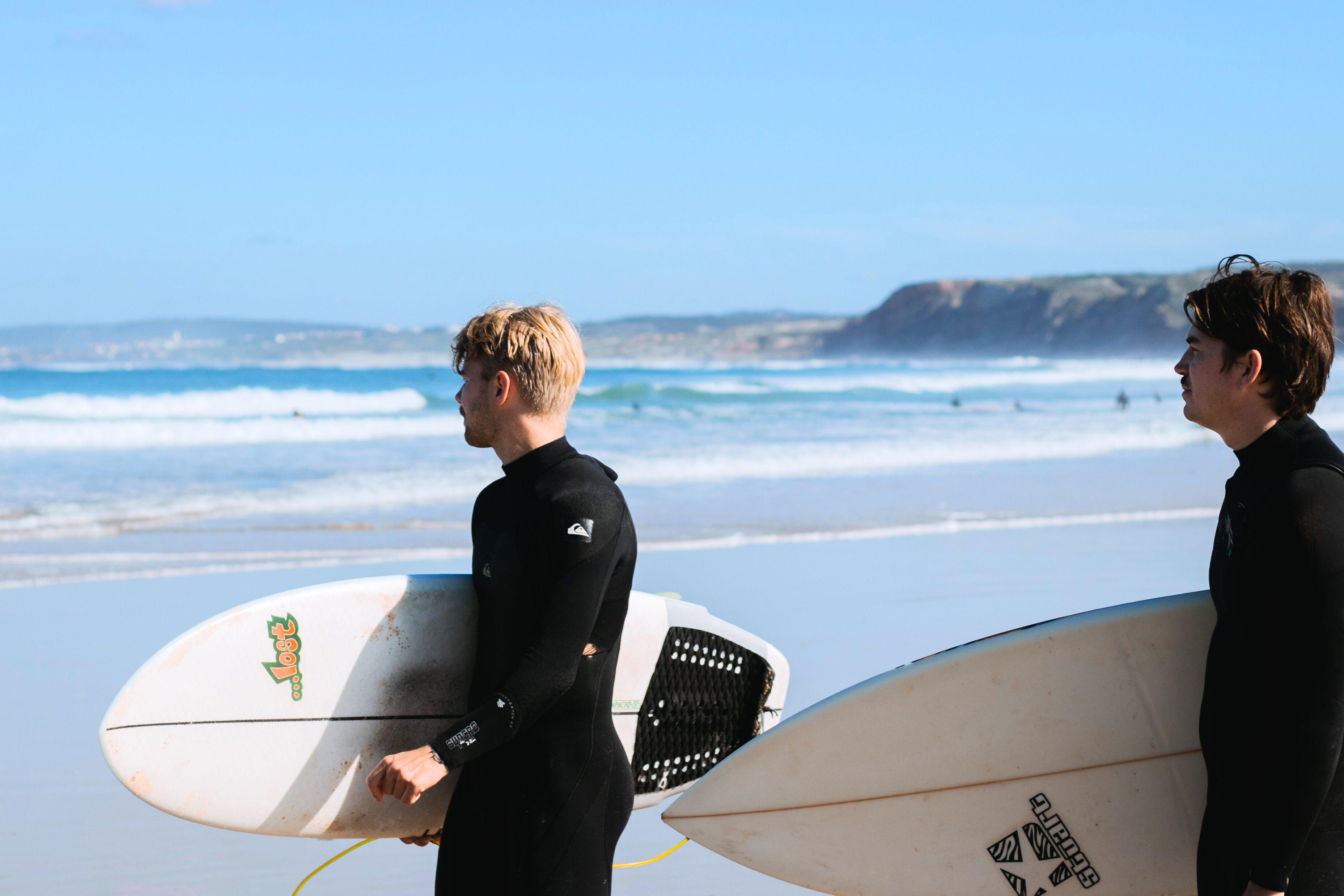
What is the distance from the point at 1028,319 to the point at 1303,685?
94.8 metres

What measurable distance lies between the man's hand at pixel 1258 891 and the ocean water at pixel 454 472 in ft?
18.8

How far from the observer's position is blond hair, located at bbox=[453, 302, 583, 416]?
1859 mm

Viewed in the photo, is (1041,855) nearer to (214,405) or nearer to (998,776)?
(998,776)

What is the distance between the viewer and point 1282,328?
159 centimetres

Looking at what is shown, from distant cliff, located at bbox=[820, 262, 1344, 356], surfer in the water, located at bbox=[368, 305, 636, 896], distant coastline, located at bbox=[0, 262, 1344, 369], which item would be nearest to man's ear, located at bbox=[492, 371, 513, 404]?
surfer in the water, located at bbox=[368, 305, 636, 896]

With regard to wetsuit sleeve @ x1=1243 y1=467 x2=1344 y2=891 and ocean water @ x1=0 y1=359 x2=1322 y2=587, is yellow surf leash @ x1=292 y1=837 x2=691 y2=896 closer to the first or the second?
wetsuit sleeve @ x1=1243 y1=467 x2=1344 y2=891

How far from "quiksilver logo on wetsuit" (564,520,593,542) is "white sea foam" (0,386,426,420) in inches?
823

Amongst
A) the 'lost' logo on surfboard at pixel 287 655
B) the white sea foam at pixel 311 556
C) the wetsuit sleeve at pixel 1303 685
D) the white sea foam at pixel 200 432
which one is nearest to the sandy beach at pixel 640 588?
the white sea foam at pixel 311 556

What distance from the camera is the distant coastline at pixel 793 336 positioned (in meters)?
58.8

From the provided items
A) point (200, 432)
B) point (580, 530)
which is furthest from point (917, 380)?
point (580, 530)

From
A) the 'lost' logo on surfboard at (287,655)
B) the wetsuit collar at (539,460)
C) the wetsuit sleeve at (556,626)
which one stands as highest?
the wetsuit collar at (539,460)

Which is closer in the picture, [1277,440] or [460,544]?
[1277,440]

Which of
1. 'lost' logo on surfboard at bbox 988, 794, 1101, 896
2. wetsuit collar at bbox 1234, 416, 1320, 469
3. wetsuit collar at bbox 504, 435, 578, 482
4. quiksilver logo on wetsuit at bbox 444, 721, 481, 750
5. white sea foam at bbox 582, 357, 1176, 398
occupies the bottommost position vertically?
white sea foam at bbox 582, 357, 1176, 398

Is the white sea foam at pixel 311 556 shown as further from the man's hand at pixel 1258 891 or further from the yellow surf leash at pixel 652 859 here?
the man's hand at pixel 1258 891
